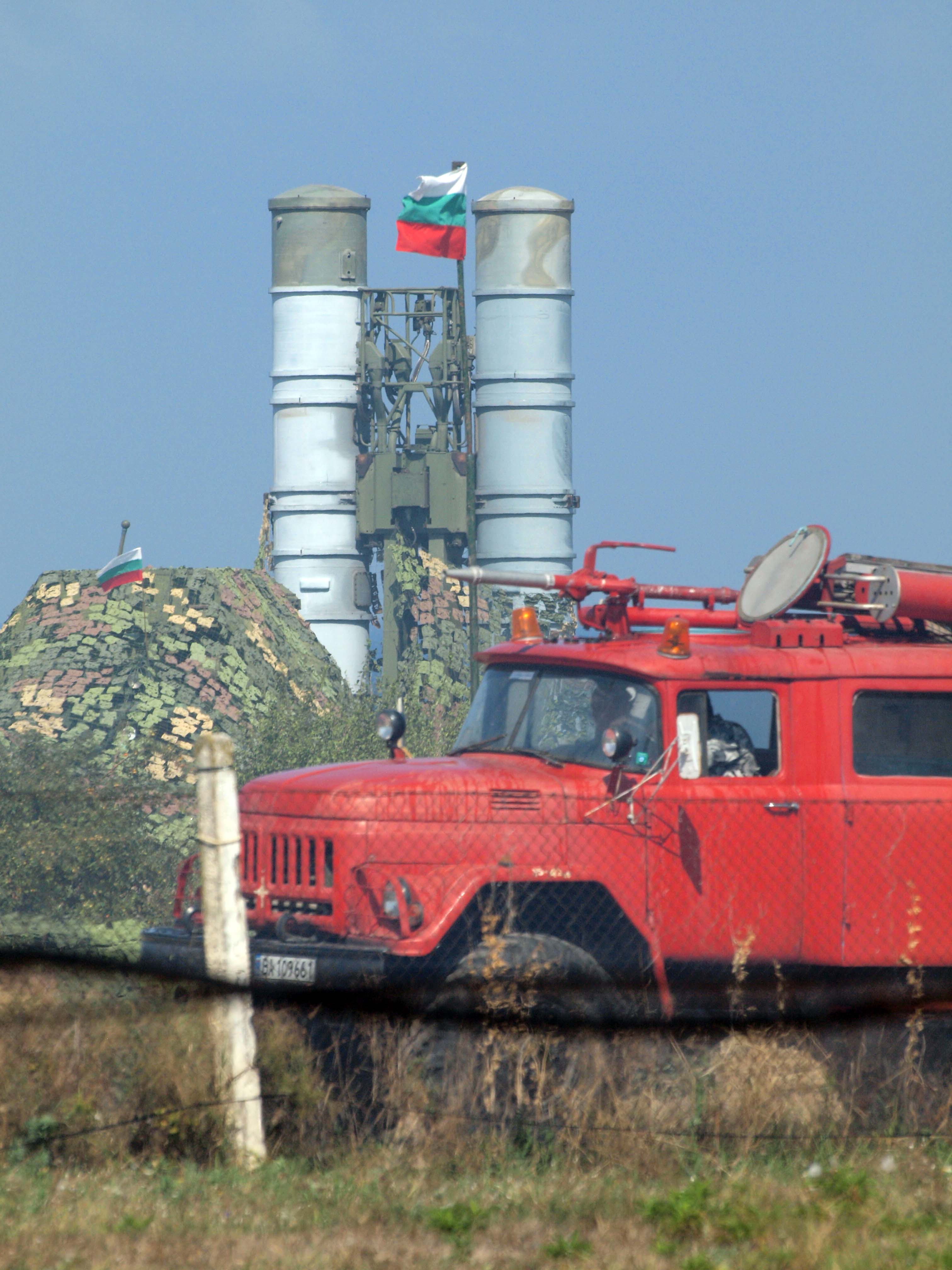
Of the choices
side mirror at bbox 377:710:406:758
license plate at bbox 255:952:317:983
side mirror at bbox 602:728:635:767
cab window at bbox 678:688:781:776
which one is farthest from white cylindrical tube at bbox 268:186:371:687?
license plate at bbox 255:952:317:983

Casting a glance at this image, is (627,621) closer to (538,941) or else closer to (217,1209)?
(538,941)

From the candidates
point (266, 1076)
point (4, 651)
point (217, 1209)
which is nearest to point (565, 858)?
point (266, 1076)

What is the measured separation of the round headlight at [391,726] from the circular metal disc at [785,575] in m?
2.05

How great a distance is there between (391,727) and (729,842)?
82.6 inches

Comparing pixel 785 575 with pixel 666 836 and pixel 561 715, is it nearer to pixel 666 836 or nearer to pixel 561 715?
pixel 561 715

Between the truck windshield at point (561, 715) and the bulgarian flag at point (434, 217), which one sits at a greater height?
Answer: the bulgarian flag at point (434, 217)

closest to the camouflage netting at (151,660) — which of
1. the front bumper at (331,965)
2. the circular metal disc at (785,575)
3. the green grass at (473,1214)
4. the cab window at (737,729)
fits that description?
the circular metal disc at (785,575)

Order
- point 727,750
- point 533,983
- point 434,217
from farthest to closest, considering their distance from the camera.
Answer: point 434,217
point 727,750
point 533,983

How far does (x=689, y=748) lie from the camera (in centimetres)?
819

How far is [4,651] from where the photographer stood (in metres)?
36.9

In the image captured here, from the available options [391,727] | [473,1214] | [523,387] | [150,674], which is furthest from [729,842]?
[523,387]

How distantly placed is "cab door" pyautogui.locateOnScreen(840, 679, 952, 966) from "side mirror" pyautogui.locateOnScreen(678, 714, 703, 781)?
77cm

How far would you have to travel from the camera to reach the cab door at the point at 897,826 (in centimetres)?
809

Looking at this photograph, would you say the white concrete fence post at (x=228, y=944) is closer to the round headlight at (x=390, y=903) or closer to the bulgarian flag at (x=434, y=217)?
the round headlight at (x=390, y=903)
